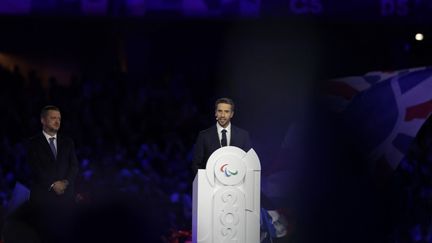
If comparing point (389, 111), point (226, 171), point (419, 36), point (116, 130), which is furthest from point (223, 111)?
point (419, 36)

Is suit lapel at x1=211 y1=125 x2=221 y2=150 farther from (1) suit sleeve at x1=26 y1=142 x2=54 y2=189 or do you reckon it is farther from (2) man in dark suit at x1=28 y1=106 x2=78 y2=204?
(1) suit sleeve at x1=26 y1=142 x2=54 y2=189

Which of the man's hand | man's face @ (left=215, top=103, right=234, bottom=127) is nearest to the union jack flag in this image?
man's face @ (left=215, top=103, right=234, bottom=127)

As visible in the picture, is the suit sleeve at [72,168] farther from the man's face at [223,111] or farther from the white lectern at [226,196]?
the man's face at [223,111]

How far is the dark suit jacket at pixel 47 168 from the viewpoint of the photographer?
212 inches

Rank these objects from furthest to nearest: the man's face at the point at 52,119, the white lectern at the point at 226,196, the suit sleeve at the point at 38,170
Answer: the suit sleeve at the point at 38,170
the man's face at the point at 52,119
the white lectern at the point at 226,196

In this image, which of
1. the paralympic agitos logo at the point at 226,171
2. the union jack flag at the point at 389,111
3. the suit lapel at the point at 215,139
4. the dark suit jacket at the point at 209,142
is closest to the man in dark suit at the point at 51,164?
the dark suit jacket at the point at 209,142

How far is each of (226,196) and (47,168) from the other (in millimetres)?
1427

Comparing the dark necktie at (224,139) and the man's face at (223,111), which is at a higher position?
the man's face at (223,111)

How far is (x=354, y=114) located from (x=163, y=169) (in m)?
2.28

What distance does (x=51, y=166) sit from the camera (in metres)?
5.46

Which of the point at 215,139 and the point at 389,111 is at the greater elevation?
the point at 389,111

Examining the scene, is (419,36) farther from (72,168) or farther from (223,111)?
(72,168)

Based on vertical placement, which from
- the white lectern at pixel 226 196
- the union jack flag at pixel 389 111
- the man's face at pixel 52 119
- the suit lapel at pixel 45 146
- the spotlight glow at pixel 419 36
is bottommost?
the white lectern at pixel 226 196

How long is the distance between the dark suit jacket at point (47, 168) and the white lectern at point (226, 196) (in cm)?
114
